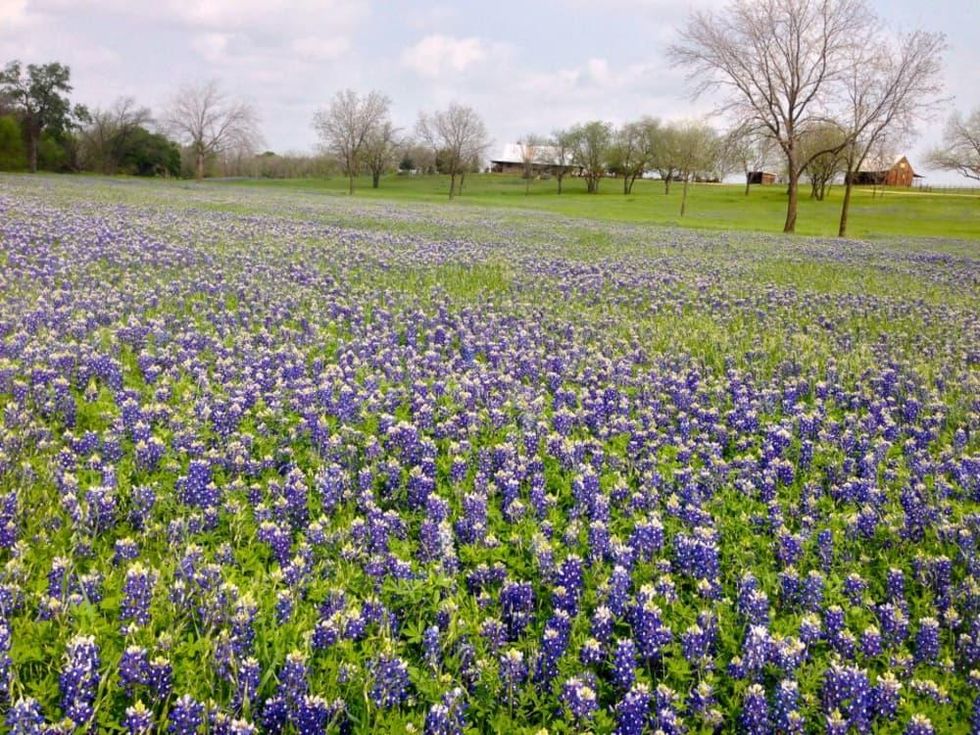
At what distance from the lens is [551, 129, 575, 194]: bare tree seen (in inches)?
3861

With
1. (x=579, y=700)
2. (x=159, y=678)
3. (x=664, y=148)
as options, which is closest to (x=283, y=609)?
(x=159, y=678)

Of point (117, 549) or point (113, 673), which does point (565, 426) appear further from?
point (113, 673)

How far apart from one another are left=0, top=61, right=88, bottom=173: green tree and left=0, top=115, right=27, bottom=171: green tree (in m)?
1.21

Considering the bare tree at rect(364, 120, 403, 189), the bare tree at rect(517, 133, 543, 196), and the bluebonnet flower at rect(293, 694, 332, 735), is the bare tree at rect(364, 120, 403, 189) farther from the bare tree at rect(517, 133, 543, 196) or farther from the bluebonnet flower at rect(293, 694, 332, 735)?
the bluebonnet flower at rect(293, 694, 332, 735)

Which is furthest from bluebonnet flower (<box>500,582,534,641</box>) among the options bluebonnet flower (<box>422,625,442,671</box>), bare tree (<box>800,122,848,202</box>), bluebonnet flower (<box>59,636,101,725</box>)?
bare tree (<box>800,122,848,202</box>)

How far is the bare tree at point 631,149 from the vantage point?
94.1 metres

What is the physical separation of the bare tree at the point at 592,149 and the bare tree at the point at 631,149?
1212 mm

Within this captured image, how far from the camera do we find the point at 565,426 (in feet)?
17.7

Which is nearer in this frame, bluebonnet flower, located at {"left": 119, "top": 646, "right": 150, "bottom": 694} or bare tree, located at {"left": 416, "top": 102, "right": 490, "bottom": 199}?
bluebonnet flower, located at {"left": 119, "top": 646, "right": 150, "bottom": 694}

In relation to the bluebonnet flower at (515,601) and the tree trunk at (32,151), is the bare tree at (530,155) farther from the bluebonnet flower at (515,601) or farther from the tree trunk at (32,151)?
the bluebonnet flower at (515,601)

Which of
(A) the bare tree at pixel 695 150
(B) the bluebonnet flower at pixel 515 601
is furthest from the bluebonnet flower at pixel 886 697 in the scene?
(A) the bare tree at pixel 695 150

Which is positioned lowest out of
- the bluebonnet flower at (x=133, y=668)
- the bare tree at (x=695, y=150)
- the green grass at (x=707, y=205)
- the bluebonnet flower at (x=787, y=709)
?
the bluebonnet flower at (x=787, y=709)

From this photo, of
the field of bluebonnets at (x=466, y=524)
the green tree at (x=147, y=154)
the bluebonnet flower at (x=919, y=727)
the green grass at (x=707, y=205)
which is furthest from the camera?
the green tree at (x=147, y=154)

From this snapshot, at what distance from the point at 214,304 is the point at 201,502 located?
5.22 metres
